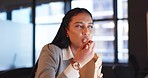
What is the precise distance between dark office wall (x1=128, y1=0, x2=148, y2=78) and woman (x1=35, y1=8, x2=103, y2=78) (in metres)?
4.05

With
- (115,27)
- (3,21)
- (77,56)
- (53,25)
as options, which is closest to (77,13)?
(77,56)

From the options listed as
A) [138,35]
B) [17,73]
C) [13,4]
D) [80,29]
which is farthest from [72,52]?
[13,4]

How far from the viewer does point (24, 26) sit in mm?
5516

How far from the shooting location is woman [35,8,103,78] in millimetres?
891

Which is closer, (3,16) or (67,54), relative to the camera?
(67,54)

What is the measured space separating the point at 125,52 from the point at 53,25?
6.75 feet

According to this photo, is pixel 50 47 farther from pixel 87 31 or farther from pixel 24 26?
pixel 24 26

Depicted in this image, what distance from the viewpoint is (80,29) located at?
39.3 inches

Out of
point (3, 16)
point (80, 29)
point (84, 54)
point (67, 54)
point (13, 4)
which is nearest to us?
point (84, 54)

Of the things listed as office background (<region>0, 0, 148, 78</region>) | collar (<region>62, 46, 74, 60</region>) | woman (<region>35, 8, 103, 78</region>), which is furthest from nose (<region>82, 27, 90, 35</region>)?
office background (<region>0, 0, 148, 78</region>)

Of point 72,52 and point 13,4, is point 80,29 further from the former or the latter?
point 13,4

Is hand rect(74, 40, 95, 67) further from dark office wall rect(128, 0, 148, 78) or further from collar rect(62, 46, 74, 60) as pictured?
dark office wall rect(128, 0, 148, 78)

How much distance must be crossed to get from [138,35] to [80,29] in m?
4.31

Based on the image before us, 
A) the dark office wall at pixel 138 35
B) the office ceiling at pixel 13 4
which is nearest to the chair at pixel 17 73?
the dark office wall at pixel 138 35
